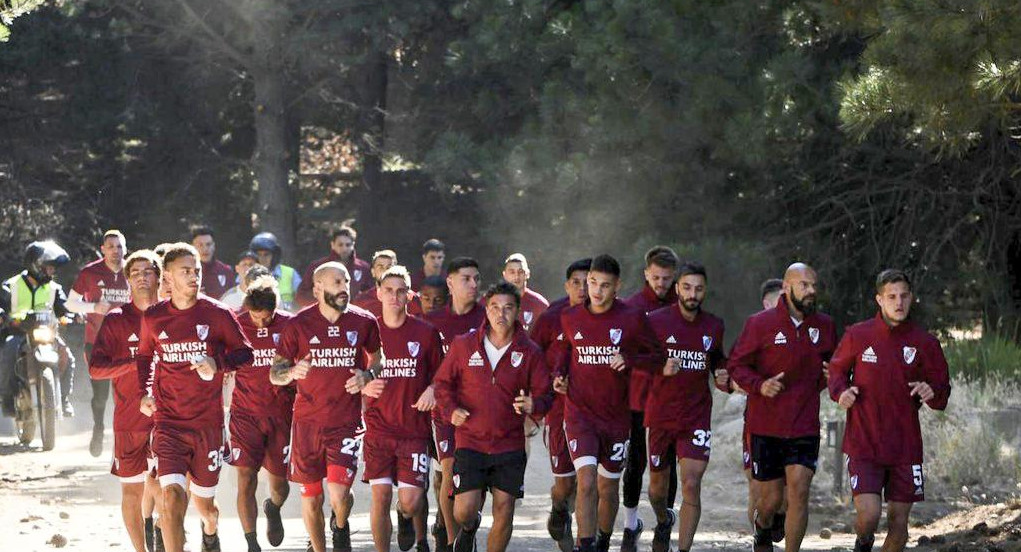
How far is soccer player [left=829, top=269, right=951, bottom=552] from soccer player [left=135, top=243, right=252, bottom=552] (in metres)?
3.67

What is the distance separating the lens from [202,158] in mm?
26062

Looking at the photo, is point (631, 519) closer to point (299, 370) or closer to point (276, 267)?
point (299, 370)

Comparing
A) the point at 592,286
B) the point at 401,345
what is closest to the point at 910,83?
the point at 592,286

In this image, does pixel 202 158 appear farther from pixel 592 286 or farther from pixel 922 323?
pixel 592 286

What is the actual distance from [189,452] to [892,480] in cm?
416

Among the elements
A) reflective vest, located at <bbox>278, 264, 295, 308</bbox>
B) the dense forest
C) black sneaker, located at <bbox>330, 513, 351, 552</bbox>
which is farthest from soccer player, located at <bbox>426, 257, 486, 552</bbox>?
reflective vest, located at <bbox>278, 264, 295, 308</bbox>

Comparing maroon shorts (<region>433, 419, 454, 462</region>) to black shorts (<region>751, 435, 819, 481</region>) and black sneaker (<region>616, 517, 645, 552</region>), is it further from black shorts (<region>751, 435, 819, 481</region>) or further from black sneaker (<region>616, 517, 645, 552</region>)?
black shorts (<region>751, 435, 819, 481</region>)

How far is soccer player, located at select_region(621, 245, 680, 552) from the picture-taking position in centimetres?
1135

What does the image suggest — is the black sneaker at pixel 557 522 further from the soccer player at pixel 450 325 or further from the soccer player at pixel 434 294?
the soccer player at pixel 434 294

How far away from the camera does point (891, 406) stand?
9984 mm

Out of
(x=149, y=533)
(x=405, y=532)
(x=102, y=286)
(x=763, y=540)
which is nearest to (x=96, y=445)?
(x=102, y=286)

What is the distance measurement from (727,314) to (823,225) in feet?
4.76

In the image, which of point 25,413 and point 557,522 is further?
point 25,413

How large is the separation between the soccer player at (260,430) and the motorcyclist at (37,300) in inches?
216
